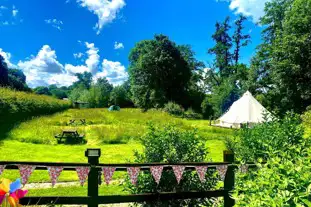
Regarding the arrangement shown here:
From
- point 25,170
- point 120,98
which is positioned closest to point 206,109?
point 120,98

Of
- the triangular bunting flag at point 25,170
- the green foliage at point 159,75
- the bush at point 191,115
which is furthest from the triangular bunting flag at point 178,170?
the green foliage at point 159,75

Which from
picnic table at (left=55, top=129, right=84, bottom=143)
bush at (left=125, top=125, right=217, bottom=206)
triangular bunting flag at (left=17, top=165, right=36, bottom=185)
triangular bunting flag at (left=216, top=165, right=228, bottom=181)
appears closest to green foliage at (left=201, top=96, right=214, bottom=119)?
picnic table at (left=55, top=129, right=84, bottom=143)

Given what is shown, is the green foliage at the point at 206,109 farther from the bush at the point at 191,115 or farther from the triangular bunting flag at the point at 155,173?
the triangular bunting flag at the point at 155,173

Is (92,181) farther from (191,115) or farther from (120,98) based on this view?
(120,98)

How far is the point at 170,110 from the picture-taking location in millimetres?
36875

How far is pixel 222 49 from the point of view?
45438 mm

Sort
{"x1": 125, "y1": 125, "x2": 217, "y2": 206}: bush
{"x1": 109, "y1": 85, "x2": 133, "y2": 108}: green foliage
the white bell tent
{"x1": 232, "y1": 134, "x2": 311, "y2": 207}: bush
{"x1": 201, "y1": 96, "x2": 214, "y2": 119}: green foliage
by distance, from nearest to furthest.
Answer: {"x1": 232, "y1": 134, "x2": 311, "y2": 207}: bush < {"x1": 125, "y1": 125, "x2": 217, "y2": 206}: bush < the white bell tent < {"x1": 201, "y1": 96, "x2": 214, "y2": 119}: green foliage < {"x1": 109, "y1": 85, "x2": 133, "y2": 108}: green foliage

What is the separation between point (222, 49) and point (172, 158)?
142 ft

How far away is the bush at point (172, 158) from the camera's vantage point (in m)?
4.46

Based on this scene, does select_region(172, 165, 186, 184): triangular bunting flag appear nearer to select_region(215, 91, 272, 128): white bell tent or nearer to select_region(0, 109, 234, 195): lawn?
select_region(0, 109, 234, 195): lawn

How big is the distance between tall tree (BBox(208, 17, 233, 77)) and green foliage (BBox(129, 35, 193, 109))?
18.0 feet

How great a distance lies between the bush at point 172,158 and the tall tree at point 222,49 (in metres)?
42.2

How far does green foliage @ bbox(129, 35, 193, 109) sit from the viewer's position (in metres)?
42.8

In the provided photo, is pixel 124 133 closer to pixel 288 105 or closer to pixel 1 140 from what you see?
pixel 1 140
